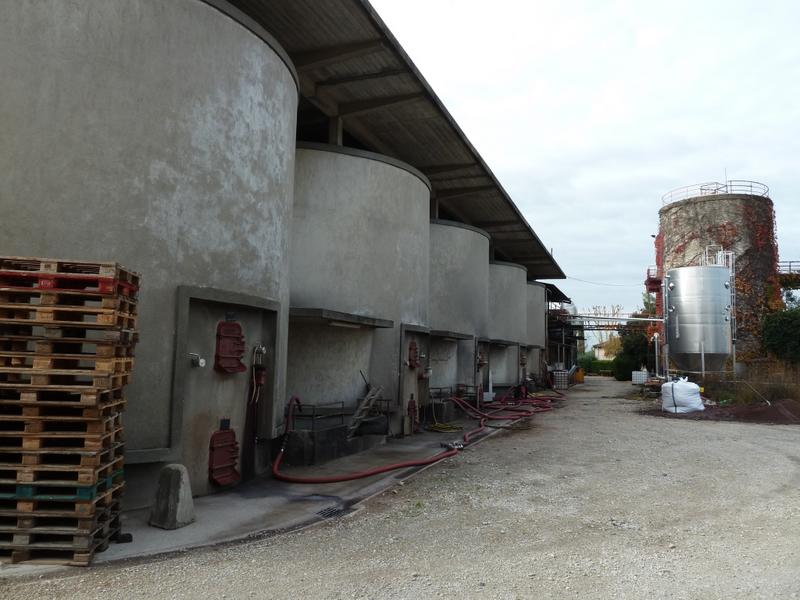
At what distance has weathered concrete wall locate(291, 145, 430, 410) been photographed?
42.8 ft

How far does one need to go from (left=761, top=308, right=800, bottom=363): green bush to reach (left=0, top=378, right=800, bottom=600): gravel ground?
21.0m

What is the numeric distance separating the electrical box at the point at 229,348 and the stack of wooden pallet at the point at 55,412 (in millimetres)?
2585

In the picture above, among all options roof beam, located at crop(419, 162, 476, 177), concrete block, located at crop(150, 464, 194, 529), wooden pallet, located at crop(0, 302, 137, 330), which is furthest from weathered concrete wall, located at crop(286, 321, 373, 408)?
roof beam, located at crop(419, 162, 476, 177)

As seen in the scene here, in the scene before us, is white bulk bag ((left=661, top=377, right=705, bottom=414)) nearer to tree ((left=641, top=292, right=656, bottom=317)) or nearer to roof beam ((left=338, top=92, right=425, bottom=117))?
roof beam ((left=338, top=92, right=425, bottom=117))

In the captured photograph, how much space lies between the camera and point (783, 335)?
29.6 meters

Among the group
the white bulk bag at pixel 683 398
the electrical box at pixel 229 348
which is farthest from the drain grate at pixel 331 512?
the white bulk bag at pixel 683 398

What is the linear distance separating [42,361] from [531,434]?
40.6ft

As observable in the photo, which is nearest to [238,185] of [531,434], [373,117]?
[373,117]

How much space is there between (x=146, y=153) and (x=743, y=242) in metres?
36.0

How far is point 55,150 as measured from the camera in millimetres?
6832

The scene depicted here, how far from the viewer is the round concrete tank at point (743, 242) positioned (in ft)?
113

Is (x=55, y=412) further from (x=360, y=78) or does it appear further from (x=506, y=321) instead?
(x=506, y=321)

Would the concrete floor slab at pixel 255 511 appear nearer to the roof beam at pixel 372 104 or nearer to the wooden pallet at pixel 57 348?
the wooden pallet at pixel 57 348

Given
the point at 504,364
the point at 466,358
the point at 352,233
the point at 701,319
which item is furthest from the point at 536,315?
the point at 352,233
